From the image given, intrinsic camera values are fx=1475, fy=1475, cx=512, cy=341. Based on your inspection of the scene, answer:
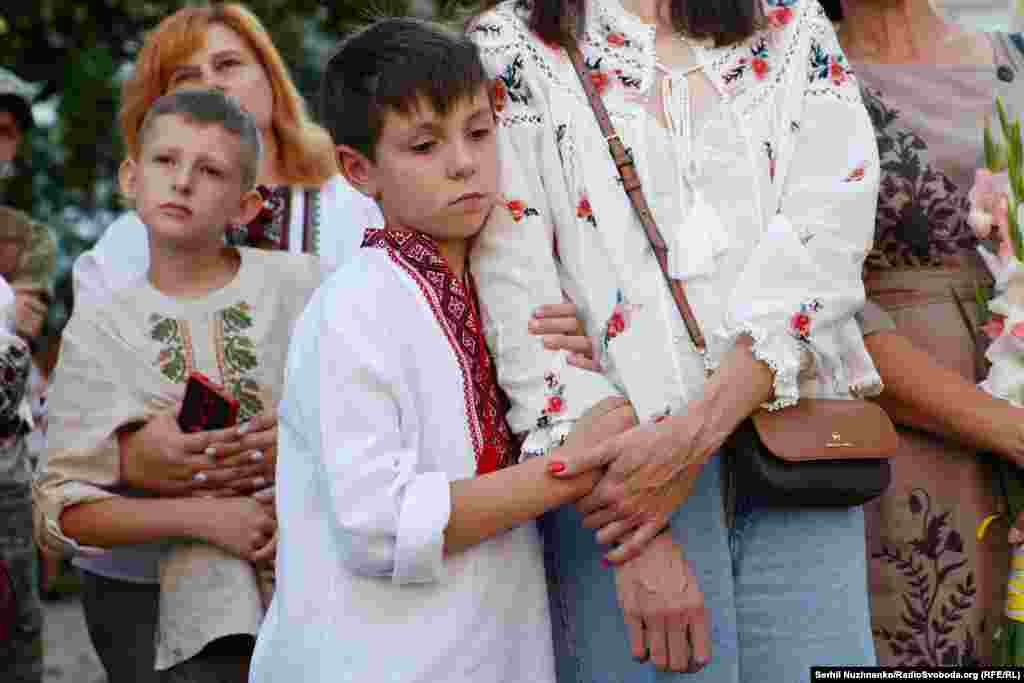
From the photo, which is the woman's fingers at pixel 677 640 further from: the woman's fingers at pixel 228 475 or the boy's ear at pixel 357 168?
the woman's fingers at pixel 228 475

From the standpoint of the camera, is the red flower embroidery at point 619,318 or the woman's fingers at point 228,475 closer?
the red flower embroidery at point 619,318

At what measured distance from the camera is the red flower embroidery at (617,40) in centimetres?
269

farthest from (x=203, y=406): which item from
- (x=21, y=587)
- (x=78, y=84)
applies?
(x=78, y=84)

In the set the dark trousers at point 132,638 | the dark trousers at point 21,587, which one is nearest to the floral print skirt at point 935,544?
the dark trousers at point 132,638

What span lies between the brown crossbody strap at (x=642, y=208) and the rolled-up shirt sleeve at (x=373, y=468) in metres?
0.49

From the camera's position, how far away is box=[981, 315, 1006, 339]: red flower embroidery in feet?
9.98

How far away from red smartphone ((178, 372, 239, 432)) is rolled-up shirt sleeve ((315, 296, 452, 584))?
2.50 feet

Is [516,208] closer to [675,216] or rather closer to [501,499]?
[675,216]

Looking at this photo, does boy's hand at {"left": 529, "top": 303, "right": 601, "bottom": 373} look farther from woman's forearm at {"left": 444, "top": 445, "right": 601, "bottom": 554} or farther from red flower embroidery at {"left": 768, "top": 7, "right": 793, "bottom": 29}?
red flower embroidery at {"left": 768, "top": 7, "right": 793, "bottom": 29}

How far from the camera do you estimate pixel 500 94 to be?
2.66 metres

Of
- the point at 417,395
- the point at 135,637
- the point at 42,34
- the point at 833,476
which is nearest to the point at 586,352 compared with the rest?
the point at 417,395

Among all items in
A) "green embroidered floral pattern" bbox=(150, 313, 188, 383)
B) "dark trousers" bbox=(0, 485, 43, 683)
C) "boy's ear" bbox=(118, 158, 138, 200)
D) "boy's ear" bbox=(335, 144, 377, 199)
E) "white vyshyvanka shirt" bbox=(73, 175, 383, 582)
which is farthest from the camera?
"dark trousers" bbox=(0, 485, 43, 683)

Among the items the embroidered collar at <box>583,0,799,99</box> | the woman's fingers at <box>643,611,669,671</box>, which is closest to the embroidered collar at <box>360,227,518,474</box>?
the woman's fingers at <box>643,611,669,671</box>

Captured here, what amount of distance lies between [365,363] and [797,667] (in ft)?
2.95
